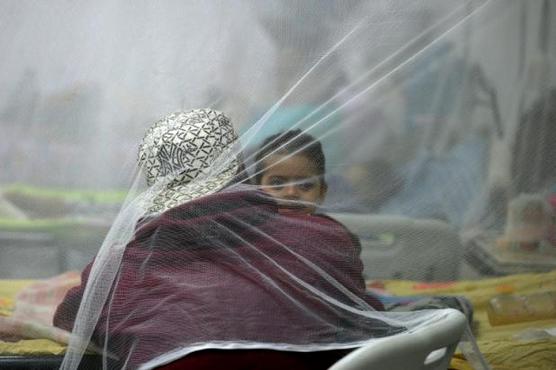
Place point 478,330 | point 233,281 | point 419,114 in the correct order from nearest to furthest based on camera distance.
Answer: point 233,281
point 419,114
point 478,330

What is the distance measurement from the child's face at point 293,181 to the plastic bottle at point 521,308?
0.32 m

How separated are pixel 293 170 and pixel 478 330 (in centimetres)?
39

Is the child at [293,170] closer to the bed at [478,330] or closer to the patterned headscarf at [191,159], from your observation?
the patterned headscarf at [191,159]

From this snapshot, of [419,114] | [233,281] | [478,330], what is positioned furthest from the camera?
[478,330]

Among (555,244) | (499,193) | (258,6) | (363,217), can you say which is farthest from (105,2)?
(555,244)

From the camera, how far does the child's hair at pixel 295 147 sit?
1163 mm

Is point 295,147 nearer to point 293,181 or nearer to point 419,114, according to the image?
point 293,181

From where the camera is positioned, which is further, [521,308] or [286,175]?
[521,308]

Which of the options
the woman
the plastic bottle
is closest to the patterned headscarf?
the woman

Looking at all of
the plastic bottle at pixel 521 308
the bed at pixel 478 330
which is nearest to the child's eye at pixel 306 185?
the bed at pixel 478 330

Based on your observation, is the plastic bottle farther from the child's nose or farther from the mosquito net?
the child's nose

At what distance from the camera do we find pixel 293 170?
1.15 m

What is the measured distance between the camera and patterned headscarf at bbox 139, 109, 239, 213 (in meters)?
1.15

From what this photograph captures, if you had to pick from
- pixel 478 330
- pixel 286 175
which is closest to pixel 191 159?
pixel 286 175
